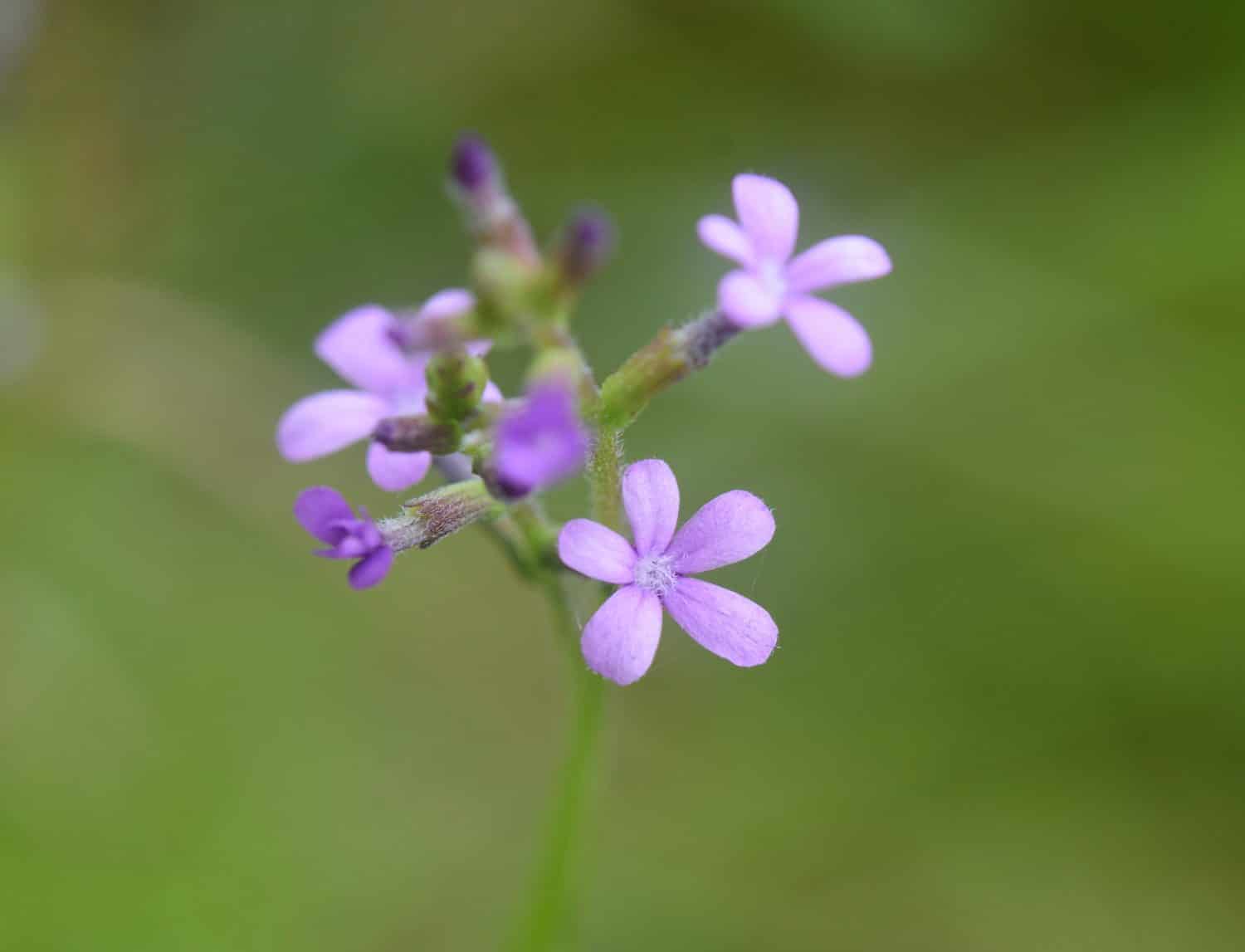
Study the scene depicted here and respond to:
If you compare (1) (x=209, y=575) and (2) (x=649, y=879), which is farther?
(1) (x=209, y=575)

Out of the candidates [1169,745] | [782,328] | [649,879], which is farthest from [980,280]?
[649,879]

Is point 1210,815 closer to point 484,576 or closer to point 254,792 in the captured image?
point 484,576

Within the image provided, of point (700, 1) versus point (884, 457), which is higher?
point (700, 1)

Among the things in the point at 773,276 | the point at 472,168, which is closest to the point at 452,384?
the point at 472,168

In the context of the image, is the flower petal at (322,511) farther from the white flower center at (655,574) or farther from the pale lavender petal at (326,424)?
the white flower center at (655,574)

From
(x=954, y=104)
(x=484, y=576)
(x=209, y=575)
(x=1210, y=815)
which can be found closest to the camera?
(x=1210, y=815)

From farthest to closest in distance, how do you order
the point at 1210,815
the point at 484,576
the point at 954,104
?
the point at 954,104
the point at 484,576
the point at 1210,815

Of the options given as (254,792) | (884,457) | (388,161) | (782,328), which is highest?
(388,161)
